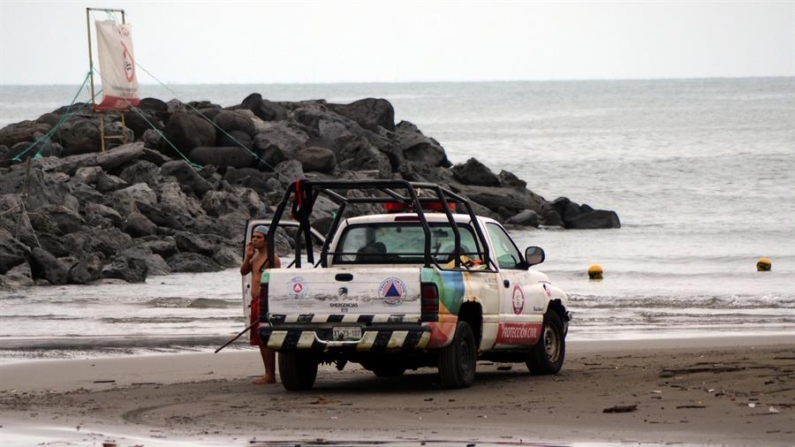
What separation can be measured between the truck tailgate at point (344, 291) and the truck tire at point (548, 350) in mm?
2379

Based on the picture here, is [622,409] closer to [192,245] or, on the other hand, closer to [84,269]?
[84,269]

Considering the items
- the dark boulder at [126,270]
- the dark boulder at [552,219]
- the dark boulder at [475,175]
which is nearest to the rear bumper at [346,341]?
the dark boulder at [126,270]

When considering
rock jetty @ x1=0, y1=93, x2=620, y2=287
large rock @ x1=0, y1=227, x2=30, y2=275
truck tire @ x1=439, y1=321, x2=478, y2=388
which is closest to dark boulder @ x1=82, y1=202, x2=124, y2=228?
rock jetty @ x1=0, y1=93, x2=620, y2=287

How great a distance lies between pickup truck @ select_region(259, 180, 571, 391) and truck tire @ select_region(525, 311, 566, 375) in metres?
0.01

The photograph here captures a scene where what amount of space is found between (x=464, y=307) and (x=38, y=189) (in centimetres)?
2023

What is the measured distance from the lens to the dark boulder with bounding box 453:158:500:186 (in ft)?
155

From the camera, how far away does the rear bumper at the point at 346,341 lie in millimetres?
12055

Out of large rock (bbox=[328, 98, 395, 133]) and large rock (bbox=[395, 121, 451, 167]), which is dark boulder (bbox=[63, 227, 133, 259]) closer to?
large rock (bbox=[395, 121, 451, 167])

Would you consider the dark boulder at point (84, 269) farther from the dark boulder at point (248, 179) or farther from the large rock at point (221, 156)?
the large rock at point (221, 156)

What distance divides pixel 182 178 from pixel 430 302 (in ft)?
85.9

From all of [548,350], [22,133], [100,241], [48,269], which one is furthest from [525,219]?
[548,350]

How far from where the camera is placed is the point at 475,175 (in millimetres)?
47531

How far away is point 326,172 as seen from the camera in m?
42.3

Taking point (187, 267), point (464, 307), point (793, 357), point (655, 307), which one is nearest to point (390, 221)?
point (464, 307)
